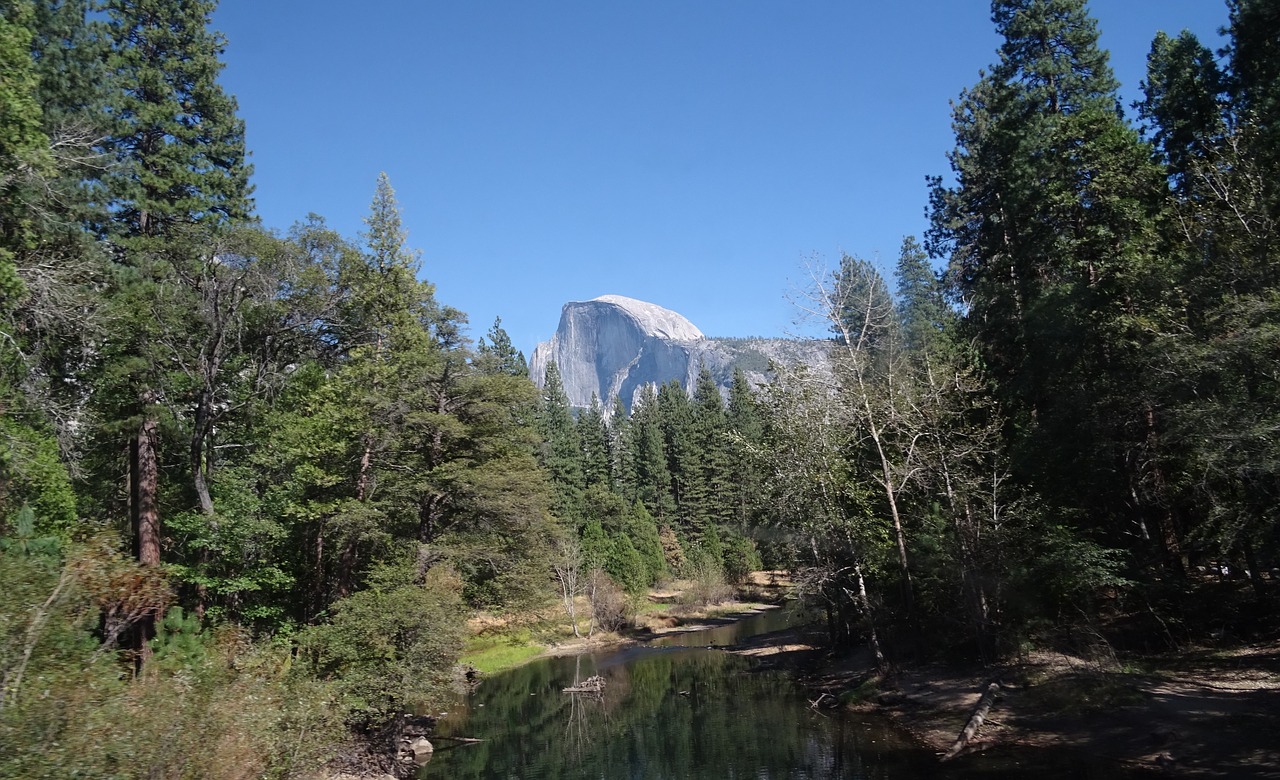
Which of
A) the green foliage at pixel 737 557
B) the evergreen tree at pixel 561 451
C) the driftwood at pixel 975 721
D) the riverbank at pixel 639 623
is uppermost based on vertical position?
the evergreen tree at pixel 561 451

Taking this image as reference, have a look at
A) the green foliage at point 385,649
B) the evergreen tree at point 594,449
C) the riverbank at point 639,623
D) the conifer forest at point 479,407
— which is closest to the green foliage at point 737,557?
the riverbank at point 639,623

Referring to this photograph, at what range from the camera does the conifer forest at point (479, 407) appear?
15.2m

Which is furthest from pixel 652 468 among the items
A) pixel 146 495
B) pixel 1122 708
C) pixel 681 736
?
pixel 1122 708

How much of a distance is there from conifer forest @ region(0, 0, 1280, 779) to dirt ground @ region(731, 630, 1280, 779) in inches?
52.1

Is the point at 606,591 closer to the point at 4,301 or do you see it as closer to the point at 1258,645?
the point at 1258,645

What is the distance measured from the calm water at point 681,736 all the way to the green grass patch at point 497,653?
4.15m

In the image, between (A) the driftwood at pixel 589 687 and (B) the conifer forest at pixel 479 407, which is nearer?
(B) the conifer forest at pixel 479 407

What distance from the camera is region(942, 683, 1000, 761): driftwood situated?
1767cm

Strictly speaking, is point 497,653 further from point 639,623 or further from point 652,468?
point 652,468

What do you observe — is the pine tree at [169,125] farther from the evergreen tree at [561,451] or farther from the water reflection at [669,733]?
the evergreen tree at [561,451]

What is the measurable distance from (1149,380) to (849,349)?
9.93 metres

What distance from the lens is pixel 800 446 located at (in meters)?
27.3

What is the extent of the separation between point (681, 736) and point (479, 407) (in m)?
12.3

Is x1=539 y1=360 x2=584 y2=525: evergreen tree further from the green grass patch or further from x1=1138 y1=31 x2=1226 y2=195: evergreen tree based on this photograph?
x1=1138 y1=31 x2=1226 y2=195: evergreen tree
